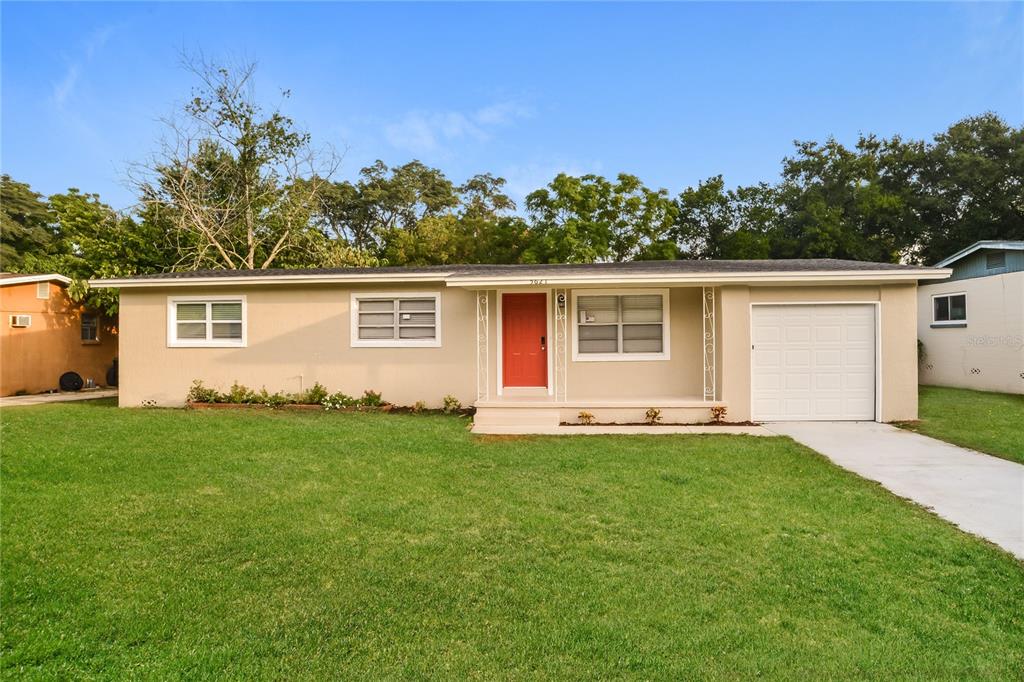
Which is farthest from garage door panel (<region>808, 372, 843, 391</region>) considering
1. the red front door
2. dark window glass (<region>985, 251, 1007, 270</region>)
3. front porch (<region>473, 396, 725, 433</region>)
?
dark window glass (<region>985, 251, 1007, 270</region>)

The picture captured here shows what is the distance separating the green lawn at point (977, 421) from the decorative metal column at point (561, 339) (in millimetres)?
5648

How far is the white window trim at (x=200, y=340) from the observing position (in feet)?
35.2

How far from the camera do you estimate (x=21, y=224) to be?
29672 mm

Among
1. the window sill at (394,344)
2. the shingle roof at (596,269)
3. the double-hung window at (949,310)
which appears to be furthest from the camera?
the double-hung window at (949,310)

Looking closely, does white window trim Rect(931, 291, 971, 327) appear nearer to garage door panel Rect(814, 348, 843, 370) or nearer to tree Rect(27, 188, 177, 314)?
garage door panel Rect(814, 348, 843, 370)

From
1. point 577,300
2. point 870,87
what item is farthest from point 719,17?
point 577,300

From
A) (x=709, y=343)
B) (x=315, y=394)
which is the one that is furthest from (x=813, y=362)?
(x=315, y=394)

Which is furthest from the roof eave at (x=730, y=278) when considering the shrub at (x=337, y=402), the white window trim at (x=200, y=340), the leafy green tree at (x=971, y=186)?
the leafy green tree at (x=971, y=186)

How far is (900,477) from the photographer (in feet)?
18.7

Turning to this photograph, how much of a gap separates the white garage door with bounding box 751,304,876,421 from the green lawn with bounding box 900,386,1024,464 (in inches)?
38.8

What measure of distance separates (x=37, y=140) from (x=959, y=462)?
19.5m

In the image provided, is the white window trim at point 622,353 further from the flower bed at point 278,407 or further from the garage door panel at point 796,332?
the flower bed at point 278,407

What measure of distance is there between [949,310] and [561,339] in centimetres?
1140

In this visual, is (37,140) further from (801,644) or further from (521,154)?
(801,644)
